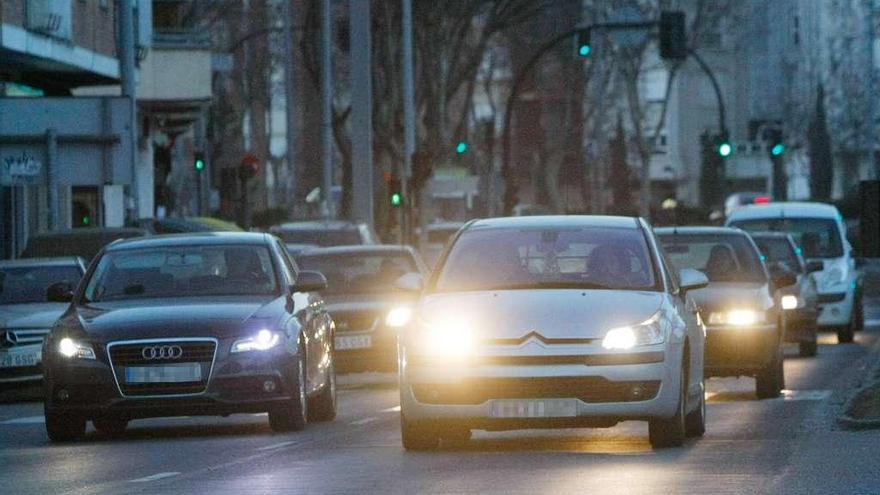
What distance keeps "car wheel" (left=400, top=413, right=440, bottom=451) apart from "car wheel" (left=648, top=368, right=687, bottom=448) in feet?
4.39

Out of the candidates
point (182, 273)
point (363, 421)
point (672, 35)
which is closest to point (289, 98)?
point (672, 35)

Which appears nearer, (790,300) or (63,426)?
(63,426)

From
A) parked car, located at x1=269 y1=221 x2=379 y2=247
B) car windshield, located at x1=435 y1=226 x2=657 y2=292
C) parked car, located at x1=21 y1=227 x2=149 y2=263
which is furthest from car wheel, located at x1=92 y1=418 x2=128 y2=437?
parked car, located at x1=269 y1=221 x2=379 y2=247

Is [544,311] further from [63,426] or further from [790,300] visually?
[790,300]

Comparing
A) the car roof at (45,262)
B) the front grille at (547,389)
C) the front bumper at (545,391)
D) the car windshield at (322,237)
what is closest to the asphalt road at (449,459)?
the front bumper at (545,391)

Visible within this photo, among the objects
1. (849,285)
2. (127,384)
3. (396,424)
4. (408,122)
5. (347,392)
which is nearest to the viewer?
(127,384)

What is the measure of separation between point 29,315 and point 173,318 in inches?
345

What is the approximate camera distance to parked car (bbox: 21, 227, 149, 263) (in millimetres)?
32094

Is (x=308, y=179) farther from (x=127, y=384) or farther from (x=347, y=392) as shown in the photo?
(x=127, y=384)

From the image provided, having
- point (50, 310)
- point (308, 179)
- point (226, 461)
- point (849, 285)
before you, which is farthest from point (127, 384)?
point (308, 179)

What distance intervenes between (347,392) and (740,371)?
4663 mm

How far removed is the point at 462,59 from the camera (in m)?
97.4

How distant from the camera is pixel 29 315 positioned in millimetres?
26562

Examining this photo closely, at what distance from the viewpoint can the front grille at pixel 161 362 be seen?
1792 centimetres
